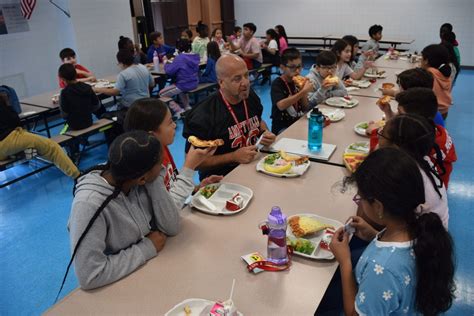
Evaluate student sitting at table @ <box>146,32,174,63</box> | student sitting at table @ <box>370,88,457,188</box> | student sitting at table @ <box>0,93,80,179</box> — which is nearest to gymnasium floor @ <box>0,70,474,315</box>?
student sitting at table @ <box>0,93,80,179</box>

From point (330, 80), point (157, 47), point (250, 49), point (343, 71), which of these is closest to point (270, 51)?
point (250, 49)

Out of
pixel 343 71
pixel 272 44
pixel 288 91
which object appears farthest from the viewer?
pixel 272 44

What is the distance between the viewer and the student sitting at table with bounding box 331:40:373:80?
15.6 feet

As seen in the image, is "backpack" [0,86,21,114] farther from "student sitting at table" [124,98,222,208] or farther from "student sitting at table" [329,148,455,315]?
"student sitting at table" [329,148,455,315]

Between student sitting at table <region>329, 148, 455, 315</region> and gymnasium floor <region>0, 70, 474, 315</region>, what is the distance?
1487mm

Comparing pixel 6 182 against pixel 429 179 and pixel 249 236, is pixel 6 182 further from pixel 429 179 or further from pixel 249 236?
pixel 429 179

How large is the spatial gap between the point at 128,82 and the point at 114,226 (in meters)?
4.08

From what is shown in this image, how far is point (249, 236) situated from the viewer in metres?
1.80

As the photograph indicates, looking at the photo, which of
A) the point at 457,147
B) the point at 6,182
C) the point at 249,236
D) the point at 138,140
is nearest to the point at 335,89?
the point at 457,147

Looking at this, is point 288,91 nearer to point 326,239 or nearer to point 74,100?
point 326,239

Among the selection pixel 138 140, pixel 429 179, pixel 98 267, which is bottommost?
pixel 98 267

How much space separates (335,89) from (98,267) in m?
3.41

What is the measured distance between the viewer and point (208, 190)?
2186mm

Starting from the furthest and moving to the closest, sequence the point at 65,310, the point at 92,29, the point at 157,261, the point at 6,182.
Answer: the point at 92,29 < the point at 6,182 < the point at 157,261 < the point at 65,310
